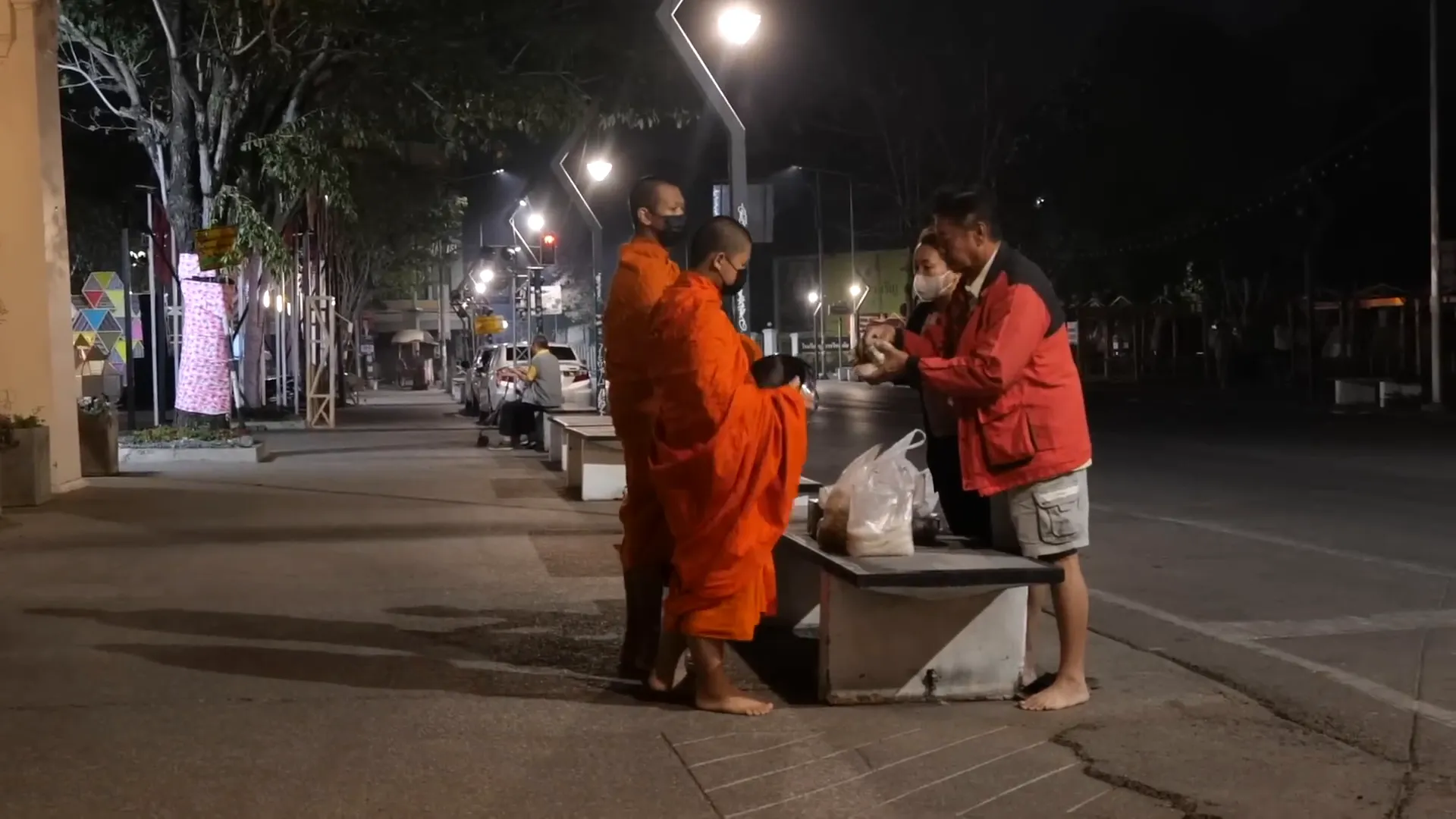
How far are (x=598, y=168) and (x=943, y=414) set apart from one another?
15706 millimetres

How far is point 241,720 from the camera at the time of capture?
5859mm

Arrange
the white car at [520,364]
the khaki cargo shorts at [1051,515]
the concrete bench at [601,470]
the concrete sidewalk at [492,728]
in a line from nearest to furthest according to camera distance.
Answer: the concrete sidewalk at [492,728] → the khaki cargo shorts at [1051,515] → the concrete bench at [601,470] → the white car at [520,364]

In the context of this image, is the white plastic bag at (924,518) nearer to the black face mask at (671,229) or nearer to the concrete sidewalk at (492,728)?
the concrete sidewalk at (492,728)

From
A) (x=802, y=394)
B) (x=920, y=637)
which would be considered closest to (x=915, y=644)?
(x=920, y=637)

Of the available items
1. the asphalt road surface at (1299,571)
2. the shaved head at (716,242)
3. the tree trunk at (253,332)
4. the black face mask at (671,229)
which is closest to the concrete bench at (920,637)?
the asphalt road surface at (1299,571)

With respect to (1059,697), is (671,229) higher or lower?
higher

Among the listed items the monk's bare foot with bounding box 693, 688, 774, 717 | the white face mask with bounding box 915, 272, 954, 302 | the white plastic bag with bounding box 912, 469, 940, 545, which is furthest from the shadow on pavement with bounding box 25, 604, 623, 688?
the white face mask with bounding box 915, 272, 954, 302

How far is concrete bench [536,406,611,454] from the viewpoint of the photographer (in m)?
17.8

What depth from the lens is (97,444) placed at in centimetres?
1695

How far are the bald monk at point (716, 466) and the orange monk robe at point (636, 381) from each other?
33cm

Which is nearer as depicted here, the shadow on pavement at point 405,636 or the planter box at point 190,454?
the shadow on pavement at point 405,636

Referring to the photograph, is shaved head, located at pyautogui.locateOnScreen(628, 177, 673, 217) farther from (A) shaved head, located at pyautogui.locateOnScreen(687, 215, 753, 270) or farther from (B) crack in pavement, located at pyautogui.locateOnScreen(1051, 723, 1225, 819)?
(B) crack in pavement, located at pyautogui.locateOnScreen(1051, 723, 1225, 819)

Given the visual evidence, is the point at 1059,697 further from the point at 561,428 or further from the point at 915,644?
the point at 561,428

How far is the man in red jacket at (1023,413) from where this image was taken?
5.78m
